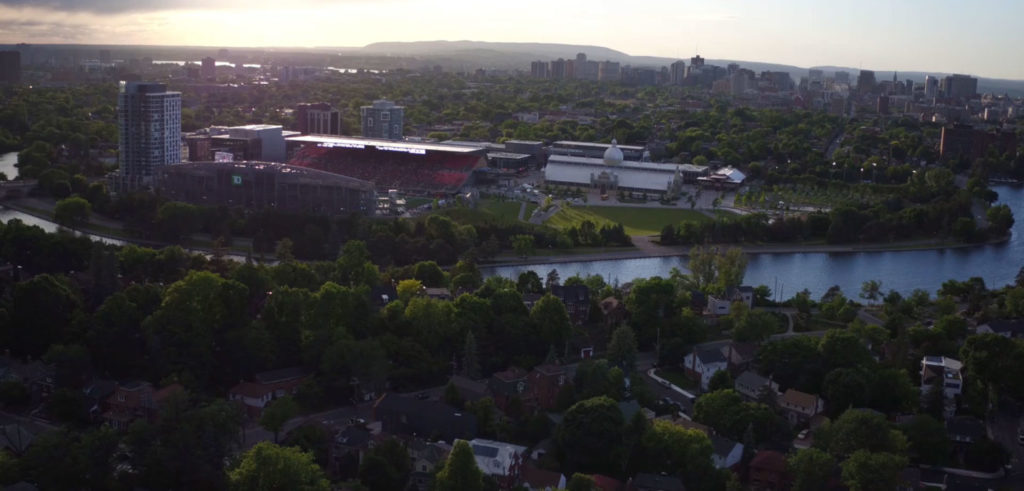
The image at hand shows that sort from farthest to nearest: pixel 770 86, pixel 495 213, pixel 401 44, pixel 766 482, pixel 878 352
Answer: pixel 401 44 → pixel 770 86 → pixel 495 213 → pixel 878 352 → pixel 766 482

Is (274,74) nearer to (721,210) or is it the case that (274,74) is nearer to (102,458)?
(721,210)

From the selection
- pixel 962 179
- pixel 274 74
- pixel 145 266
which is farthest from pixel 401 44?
pixel 145 266

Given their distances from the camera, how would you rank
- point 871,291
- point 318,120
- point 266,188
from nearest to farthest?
point 871,291, point 266,188, point 318,120

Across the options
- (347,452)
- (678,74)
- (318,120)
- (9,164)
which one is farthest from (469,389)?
(678,74)

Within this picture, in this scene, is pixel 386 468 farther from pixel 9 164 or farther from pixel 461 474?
pixel 9 164

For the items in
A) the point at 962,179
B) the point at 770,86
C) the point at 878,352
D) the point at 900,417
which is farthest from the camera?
the point at 770,86

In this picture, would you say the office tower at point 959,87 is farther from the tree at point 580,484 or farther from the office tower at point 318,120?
→ the tree at point 580,484

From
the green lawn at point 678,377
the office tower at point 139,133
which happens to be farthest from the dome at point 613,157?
the green lawn at point 678,377
